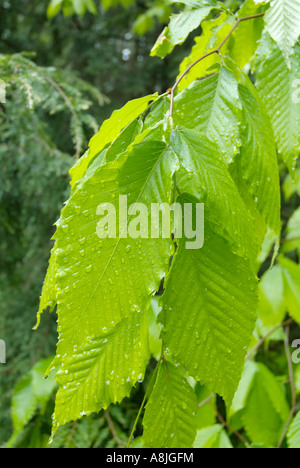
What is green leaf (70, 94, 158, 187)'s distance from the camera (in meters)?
0.45

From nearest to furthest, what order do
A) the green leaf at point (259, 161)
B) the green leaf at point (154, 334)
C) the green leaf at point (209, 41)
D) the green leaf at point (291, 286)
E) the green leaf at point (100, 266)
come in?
the green leaf at point (100, 266) → the green leaf at point (259, 161) → the green leaf at point (209, 41) → the green leaf at point (154, 334) → the green leaf at point (291, 286)

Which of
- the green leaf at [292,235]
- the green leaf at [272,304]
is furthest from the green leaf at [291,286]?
the green leaf at [292,235]

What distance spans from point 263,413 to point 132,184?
92cm

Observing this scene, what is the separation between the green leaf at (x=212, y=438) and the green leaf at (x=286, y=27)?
0.82 m

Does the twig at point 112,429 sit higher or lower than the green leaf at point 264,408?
lower

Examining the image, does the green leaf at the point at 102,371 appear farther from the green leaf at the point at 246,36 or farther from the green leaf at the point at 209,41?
the green leaf at the point at 246,36

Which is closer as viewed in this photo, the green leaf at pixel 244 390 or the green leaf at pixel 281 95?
the green leaf at pixel 281 95

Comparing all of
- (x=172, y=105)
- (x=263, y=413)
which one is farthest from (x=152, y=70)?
(x=172, y=105)

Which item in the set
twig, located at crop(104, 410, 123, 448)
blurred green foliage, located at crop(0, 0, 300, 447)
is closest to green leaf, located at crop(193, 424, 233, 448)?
blurred green foliage, located at crop(0, 0, 300, 447)

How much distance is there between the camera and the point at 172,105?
0.41 metres

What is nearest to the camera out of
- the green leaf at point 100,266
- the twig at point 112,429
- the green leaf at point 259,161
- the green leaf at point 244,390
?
the green leaf at point 100,266

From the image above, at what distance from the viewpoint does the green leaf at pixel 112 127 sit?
0.45 metres

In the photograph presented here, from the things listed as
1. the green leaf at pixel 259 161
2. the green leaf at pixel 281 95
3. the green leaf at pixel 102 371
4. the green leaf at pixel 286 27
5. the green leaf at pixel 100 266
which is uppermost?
the green leaf at pixel 286 27

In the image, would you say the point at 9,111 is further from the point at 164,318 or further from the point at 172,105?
the point at 164,318
